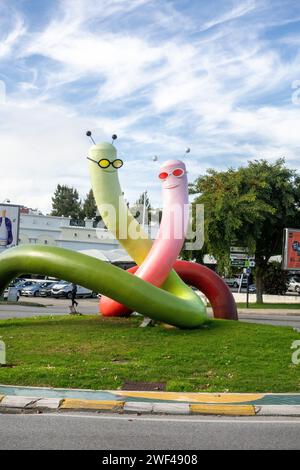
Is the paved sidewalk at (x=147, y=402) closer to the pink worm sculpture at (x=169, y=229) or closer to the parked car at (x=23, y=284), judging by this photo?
the pink worm sculpture at (x=169, y=229)

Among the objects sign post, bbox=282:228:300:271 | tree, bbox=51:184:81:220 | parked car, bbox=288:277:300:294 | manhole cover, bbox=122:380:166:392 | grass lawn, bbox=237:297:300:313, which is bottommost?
parked car, bbox=288:277:300:294

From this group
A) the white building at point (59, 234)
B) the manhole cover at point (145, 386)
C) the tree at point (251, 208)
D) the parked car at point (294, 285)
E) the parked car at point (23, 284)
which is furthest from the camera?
the white building at point (59, 234)

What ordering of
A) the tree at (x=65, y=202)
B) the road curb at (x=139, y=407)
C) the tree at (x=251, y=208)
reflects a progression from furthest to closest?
the tree at (x=65, y=202) → the tree at (x=251, y=208) → the road curb at (x=139, y=407)

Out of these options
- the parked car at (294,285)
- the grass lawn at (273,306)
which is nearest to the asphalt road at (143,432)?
the grass lawn at (273,306)

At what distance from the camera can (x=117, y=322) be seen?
15172 millimetres

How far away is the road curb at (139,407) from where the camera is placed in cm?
841

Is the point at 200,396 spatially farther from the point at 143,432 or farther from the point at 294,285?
the point at 294,285

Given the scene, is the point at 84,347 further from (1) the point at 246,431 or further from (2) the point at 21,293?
(2) the point at 21,293

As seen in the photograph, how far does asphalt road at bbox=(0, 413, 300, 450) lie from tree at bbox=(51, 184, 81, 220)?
98.8 meters

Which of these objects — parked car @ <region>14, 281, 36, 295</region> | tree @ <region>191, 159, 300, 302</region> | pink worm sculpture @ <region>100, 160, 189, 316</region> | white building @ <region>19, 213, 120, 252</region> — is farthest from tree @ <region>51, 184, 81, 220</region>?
pink worm sculpture @ <region>100, 160, 189, 316</region>

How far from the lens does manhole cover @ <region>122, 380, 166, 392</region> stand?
958 cm

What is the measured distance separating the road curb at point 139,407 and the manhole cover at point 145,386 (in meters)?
0.90

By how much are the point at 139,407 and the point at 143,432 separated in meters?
1.24

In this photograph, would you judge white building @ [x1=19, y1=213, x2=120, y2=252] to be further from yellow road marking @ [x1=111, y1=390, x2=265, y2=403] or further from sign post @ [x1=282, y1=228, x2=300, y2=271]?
yellow road marking @ [x1=111, y1=390, x2=265, y2=403]
